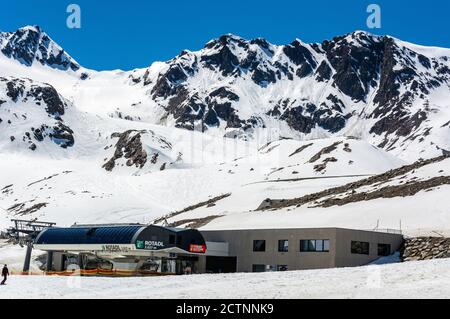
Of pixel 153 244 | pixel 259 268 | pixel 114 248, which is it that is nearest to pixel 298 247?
pixel 259 268

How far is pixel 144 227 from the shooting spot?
194 ft

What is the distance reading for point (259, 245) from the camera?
61312 mm

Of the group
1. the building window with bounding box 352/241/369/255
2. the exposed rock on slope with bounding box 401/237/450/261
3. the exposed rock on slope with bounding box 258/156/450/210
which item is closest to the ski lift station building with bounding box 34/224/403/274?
the building window with bounding box 352/241/369/255

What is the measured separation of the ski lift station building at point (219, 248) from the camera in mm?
57438

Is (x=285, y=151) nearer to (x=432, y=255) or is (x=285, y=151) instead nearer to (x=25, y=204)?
(x=25, y=204)

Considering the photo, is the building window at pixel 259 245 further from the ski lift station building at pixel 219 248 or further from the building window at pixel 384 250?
the building window at pixel 384 250

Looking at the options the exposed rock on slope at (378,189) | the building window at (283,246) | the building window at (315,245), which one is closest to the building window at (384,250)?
the building window at (315,245)

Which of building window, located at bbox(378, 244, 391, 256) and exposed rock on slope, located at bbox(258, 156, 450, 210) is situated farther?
exposed rock on slope, located at bbox(258, 156, 450, 210)

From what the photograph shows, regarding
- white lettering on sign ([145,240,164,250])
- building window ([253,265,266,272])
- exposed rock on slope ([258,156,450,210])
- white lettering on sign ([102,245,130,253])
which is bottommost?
building window ([253,265,266,272])

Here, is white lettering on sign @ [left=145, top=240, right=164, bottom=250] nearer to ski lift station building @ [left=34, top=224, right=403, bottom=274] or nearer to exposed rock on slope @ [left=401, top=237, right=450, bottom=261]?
ski lift station building @ [left=34, top=224, right=403, bottom=274]

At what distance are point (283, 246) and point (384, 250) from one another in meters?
8.83

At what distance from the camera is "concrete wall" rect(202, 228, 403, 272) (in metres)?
56.6

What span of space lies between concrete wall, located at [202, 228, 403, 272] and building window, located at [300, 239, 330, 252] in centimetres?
26

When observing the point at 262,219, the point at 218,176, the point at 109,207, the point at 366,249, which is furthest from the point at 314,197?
the point at 218,176
